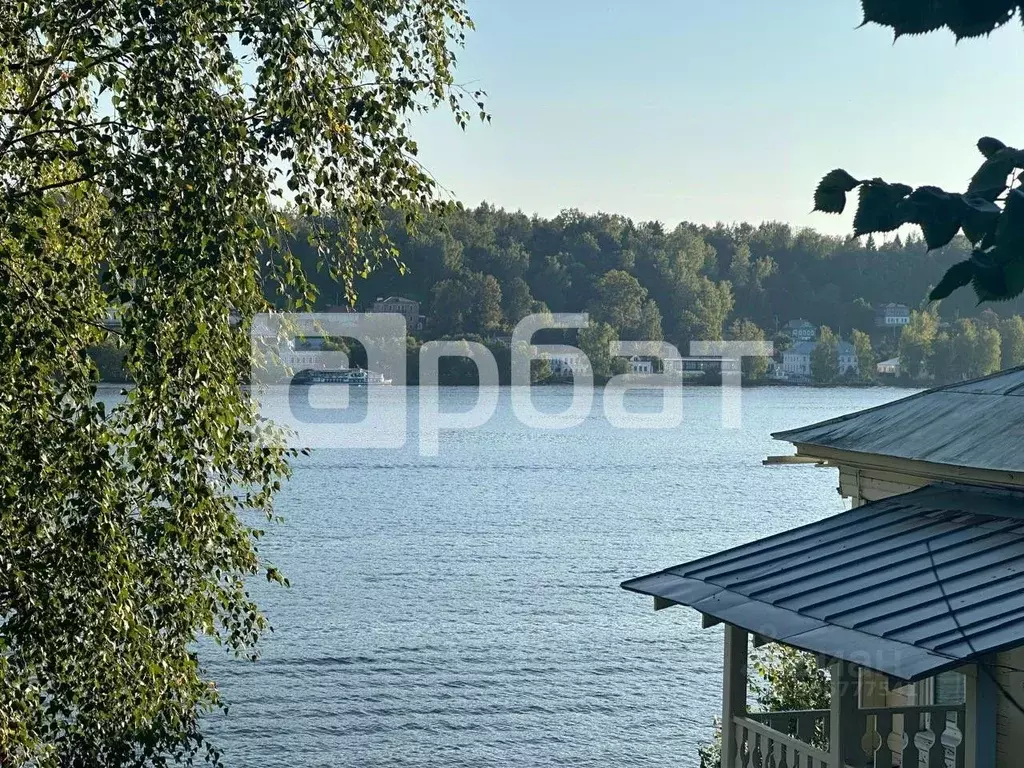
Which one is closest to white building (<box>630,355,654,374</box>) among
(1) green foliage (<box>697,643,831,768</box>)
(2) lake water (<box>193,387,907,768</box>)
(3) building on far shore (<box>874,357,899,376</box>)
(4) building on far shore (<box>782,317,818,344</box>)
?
(4) building on far shore (<box>782,317,818,344</box>)

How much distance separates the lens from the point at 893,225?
338 cm

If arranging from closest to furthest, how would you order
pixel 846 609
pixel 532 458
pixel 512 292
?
pixel 846 609 → pixel 532 458 → pixel 512 292

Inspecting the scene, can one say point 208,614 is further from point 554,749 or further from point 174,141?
point 554,749

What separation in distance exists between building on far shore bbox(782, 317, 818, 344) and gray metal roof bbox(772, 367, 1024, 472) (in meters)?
128

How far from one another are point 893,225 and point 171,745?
610 centimetres

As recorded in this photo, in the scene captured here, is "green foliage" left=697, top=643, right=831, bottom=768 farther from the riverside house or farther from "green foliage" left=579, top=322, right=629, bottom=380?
"green foliage" left=579, top=322, right=629, bottom=380

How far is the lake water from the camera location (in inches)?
988

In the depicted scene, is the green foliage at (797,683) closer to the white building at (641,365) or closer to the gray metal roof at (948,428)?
the gray metal roof at (948,428)

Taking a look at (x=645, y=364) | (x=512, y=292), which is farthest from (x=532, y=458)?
(x=645, y=364)

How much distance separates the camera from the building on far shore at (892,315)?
128 metres

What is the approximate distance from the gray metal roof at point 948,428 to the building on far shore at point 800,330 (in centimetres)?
12847

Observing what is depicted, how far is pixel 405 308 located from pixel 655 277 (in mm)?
35965

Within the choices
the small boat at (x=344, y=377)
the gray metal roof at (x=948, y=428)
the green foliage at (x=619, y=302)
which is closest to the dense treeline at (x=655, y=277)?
the green foliage at (x=619, y=302)

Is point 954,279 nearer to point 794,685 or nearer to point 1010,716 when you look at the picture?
point 1010,716
